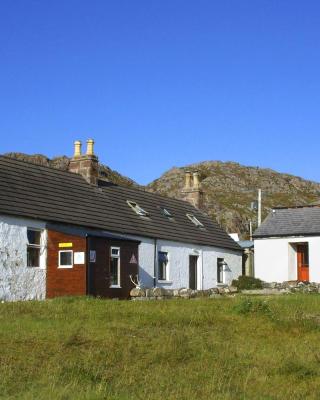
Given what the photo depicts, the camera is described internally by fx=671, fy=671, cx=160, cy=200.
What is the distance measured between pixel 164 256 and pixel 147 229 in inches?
76.6

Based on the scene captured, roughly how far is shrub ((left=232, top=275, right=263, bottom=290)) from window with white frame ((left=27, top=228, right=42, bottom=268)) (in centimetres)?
1376

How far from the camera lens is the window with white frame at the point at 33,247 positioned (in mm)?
24781

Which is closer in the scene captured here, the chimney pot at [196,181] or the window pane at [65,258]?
the window pane at [65,258]

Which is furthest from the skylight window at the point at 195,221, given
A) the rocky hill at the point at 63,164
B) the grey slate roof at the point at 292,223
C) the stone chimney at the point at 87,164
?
the rocky hill at the point at 63,164

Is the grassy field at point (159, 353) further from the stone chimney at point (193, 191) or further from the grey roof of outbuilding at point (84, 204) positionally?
the stone chimney at point (193, 191)

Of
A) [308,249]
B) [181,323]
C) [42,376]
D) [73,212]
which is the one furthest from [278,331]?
[308,249]

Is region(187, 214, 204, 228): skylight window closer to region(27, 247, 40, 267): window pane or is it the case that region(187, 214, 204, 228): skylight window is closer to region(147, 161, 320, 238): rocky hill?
region(27, 247, 40, 267): window pane

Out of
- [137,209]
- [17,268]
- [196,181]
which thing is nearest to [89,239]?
[17,268]

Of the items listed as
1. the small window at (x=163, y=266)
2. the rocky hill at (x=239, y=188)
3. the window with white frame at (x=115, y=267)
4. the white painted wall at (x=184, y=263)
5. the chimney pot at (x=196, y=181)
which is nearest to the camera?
the window with white frame at (x=115, y=267)

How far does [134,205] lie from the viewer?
3447 cm

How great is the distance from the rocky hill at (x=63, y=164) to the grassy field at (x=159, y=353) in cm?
7028

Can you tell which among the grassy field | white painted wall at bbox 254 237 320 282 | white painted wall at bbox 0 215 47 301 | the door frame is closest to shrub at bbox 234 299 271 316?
the grassy field

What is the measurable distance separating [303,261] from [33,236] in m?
20.1

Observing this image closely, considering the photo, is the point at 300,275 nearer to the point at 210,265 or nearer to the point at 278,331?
the point at 210,265
